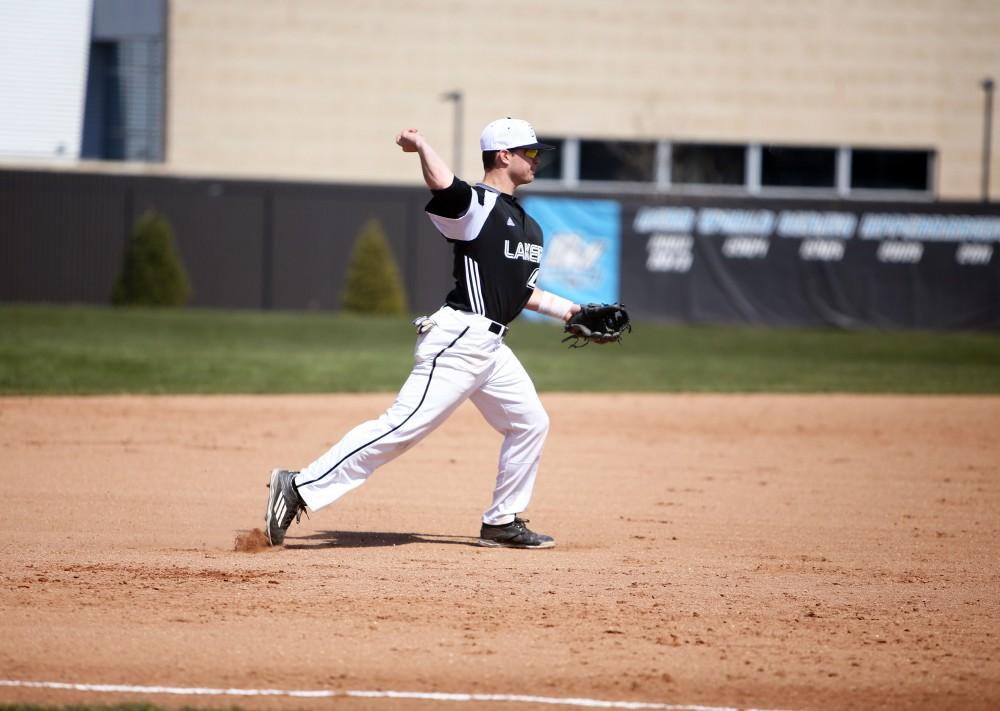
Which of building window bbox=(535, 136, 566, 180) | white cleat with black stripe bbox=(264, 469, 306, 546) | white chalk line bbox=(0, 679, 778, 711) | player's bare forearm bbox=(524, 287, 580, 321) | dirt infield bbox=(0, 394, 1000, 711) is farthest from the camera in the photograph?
building window bbox=(535, 136, 566, 180)

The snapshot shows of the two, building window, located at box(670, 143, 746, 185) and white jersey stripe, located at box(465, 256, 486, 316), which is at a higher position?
building window, located at box(670, 143, 746, 185)

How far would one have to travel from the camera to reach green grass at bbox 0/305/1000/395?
15281 mm

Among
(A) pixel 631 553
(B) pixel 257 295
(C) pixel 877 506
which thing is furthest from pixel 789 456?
(B) pixel 257 295

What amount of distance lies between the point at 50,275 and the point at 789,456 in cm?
1995

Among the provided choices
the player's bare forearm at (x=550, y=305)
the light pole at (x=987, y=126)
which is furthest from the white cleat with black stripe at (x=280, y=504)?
the light pole at (x=987, y=126)

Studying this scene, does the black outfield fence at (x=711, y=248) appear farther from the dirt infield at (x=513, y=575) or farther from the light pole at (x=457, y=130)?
the dirt infield at (x=513, y=575)

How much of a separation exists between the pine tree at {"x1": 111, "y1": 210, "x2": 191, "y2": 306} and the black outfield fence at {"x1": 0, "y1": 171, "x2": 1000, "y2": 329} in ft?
2.03

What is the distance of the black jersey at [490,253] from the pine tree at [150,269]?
20852 millimetres

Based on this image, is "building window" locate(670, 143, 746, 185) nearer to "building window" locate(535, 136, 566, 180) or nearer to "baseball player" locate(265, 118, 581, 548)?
"building window" locate(535, 136, 566, 180)

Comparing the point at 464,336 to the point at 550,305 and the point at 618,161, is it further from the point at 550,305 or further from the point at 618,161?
the point at 618,161

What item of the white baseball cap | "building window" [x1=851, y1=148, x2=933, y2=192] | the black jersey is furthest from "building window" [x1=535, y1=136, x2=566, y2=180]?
the black jersey

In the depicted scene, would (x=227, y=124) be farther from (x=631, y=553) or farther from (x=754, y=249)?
(x=631, y=553)

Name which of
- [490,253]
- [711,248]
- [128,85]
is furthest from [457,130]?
[490,253]

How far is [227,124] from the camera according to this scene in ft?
103
